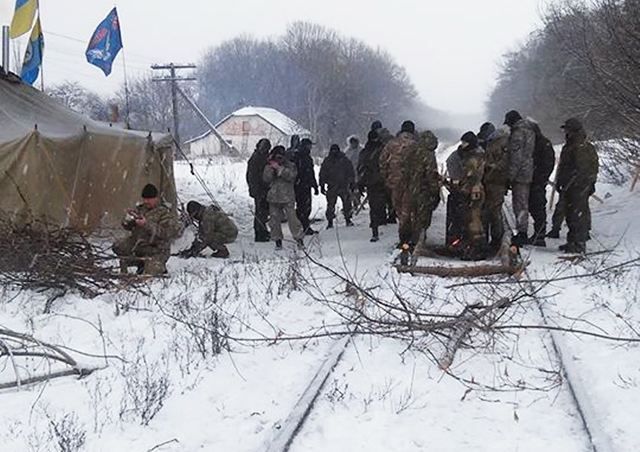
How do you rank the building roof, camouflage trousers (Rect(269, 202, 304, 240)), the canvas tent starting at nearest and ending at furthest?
the canvas tent
camouflage trousers (Rect(269, 202, 304, 240))
the building roof

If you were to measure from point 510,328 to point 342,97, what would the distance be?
65920 millimetres

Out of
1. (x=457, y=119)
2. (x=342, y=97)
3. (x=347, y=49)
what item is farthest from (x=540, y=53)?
(x=457, y=119)

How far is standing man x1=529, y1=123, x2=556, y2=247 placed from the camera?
10516 millimetres

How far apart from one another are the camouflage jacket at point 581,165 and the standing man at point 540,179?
28cm

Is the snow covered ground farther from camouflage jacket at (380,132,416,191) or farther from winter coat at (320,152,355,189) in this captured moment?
winter coat at (320,152,355,189)

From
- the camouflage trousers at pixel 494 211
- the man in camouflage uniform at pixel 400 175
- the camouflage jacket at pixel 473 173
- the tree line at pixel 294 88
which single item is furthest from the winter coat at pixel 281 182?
the tree line at pixel 294 88

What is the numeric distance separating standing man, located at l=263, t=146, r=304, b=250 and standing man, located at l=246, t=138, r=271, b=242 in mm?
473

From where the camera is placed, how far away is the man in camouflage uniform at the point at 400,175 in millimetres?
9969

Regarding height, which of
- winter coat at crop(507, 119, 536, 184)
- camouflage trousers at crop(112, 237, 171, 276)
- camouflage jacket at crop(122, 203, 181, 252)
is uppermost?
winter coat at crop(507, 119, 536, 184)

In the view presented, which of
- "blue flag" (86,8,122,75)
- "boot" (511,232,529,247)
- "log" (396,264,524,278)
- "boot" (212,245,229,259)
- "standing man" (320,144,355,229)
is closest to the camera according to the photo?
"log" (396,264,524,278)

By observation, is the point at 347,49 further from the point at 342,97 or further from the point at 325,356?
the point at 325,356

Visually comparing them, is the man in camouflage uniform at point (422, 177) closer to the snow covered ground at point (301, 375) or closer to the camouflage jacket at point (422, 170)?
the camouflage jacket at point (422, 170)

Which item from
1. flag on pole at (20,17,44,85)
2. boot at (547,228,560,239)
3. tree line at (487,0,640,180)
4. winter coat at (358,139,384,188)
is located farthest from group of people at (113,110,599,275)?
flag on pole at (20,17,44,85)

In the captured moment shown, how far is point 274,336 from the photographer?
6.58m
